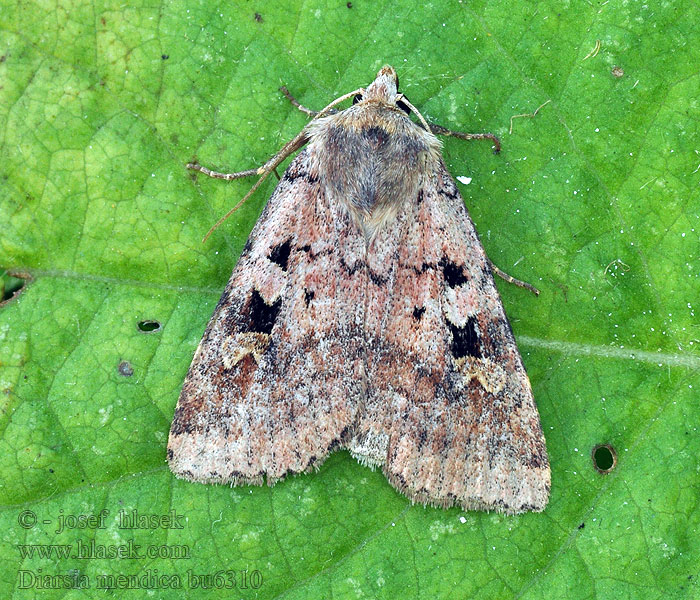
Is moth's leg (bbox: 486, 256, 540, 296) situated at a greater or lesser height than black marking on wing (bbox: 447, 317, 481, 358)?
A: greater

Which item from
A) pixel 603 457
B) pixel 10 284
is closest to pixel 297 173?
pixel 10 284

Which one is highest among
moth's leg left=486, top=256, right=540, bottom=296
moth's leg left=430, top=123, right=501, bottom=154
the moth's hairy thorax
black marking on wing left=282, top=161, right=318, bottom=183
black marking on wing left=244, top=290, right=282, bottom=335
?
moth's leg left=430, top=123, right=501, bottom=154

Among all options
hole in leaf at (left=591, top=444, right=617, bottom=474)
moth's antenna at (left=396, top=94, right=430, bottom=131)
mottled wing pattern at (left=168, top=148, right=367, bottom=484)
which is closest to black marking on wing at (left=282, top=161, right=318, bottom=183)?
mottled wing pattern at (left=168, top=148, right=367, bottom=484)

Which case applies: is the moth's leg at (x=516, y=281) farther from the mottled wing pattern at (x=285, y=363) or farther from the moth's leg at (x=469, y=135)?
the mottled wing pattern at (x=285, y=363)

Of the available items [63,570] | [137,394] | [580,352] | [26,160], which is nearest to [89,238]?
[26,160]

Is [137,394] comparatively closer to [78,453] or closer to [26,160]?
[78,453]

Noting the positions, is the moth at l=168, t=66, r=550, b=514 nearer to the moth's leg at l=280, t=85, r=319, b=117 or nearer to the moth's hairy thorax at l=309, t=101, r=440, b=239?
the moth's hairy thorax at l=309, t=101, r=440, b=239
